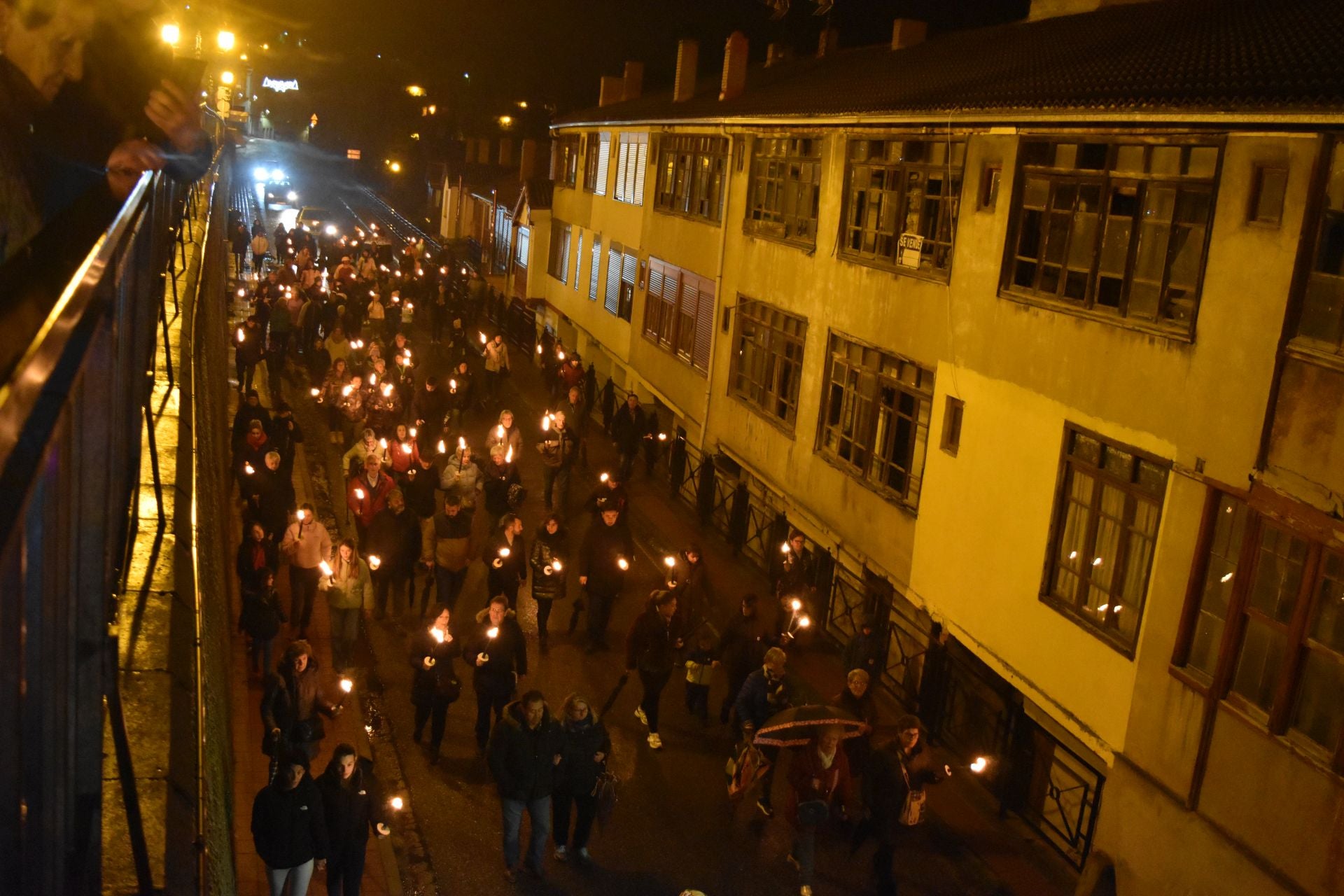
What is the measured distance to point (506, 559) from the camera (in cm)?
1450

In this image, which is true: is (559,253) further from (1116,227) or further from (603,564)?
(1116,227)

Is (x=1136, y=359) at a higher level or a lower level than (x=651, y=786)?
higher

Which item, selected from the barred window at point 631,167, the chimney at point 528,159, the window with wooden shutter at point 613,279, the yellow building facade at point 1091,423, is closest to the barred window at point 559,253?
the window with wooden shutter at point 613,279

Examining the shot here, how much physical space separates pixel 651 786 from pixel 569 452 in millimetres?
8622

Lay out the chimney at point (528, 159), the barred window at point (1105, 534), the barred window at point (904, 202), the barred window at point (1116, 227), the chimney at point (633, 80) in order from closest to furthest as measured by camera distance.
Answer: the barred window at point (1116, 227), the barred window at point (1105, 534), the barred window at point (904, 202), the chimney at point (633, 80), the chimney at point (528, 159)

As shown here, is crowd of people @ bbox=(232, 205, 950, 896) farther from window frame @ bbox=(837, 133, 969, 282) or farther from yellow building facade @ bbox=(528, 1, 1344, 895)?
window frame @ bbox=(837, 133, 969, 282)

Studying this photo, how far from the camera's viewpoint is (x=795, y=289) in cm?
1962

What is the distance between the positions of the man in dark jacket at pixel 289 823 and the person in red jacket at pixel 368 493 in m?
6.88

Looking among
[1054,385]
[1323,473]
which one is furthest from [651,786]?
[1323,473]

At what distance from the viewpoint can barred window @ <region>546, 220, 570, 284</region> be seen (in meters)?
38.2

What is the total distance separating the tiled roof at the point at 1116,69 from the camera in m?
10.2

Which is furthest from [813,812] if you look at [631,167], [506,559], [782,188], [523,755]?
[631,167]

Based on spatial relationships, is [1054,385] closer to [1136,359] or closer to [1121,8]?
[1136,359]

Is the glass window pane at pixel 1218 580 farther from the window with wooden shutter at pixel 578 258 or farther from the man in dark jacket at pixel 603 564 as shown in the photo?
the window with wooden shutter at pixel 578 258
